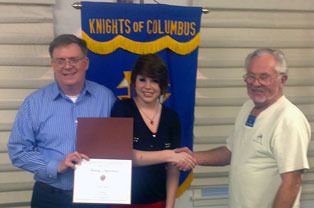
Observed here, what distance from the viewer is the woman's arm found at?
2320 millimetres

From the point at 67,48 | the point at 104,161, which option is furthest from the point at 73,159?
the point at 67,48

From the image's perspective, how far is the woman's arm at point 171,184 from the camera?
7.61 ft

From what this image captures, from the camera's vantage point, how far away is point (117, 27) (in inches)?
108

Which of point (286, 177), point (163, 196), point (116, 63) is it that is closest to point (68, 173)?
point (163, 196)

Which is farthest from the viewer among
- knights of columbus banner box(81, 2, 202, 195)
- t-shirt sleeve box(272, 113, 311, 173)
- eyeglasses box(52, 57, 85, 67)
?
knights of columbus banner box(81, 2, 202, 195)

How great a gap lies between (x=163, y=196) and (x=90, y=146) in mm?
511

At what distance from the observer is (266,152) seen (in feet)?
7.09

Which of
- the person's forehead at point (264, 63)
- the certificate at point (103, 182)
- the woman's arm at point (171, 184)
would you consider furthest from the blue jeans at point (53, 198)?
the person's forehead at point (264, 63)

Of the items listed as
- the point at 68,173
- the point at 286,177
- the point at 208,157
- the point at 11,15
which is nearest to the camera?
the point at 286,177

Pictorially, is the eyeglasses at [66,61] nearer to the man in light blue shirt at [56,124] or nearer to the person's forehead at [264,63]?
the man in light blue shirt at [56,124]

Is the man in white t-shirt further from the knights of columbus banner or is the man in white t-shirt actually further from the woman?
the knights of columbus banner

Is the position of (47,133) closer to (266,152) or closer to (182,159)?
(182,159)

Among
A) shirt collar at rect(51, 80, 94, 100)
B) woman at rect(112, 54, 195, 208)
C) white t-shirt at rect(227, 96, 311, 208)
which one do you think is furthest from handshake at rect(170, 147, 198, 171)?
shirt collar at rect(51, 80, 94, 100)

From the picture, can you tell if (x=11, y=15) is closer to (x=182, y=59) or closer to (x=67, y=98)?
(x=67, y=98)
